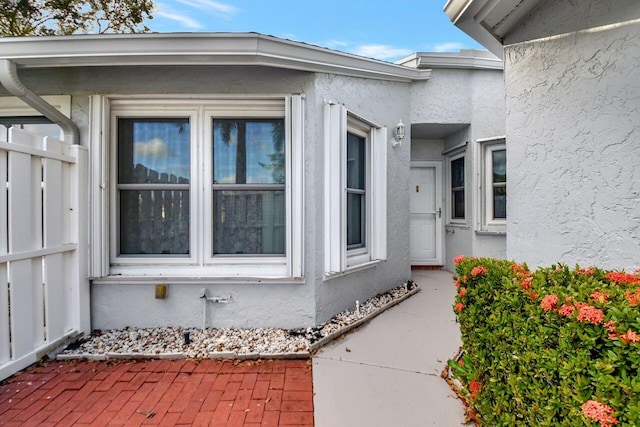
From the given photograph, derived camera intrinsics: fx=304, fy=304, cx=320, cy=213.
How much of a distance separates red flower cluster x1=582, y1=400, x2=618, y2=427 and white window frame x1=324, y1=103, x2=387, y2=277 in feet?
7.95

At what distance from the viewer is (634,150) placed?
73.2 inches

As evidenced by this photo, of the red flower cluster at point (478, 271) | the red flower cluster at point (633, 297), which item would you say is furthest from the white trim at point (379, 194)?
the red flower cluster at point (633, 297)

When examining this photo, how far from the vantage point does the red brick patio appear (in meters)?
2.01

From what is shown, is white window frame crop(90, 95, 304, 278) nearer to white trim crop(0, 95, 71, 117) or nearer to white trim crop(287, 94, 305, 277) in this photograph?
white trim crop(287, 94, 305, 277)

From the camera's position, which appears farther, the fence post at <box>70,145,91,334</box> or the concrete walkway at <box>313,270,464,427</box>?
the fence post at <box>70,145,91,334</box>

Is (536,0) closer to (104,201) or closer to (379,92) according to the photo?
(379,92)

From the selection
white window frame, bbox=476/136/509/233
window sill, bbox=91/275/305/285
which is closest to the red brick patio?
window sill, bbox=91/275/305/285

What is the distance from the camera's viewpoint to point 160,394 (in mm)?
2270

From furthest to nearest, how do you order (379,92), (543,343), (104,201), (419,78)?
1. (419,78)
2. (379,92)
3. (104,201)
4. (543,343)

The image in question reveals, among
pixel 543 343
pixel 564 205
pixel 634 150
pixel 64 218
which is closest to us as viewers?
pixel 543 343

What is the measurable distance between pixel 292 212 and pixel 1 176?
2375mm

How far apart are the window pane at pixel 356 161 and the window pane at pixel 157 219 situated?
198 cm

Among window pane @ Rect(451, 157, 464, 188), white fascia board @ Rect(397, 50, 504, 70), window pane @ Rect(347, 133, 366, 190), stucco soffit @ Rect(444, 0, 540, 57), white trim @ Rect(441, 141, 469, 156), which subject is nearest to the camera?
stucco soffit @ Rect(444, 0, 540, 57)

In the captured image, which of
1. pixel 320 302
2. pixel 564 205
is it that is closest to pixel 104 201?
pixel 320 302
